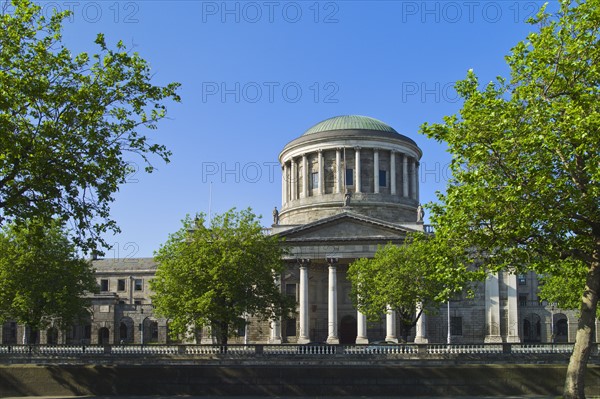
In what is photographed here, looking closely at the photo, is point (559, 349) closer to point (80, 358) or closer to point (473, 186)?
point (473, 186)

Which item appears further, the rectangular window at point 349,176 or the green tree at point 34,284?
the rectangular window at point 349,176

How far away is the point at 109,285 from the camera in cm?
8812

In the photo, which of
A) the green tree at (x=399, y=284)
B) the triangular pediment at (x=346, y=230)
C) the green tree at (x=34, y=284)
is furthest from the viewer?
the triangular pediment at (x=346, y=230)

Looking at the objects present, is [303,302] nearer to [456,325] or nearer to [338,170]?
[456,325]

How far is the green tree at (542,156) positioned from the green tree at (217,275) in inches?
812

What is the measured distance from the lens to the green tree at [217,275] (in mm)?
41656

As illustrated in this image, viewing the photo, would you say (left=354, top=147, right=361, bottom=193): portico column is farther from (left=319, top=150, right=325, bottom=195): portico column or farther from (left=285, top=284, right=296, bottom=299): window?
(left=285, top=284, right=296, bottom=299): window

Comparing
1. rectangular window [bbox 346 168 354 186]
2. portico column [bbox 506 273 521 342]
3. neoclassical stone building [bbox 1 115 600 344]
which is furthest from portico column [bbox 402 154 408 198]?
portico column [bbox 506 273 521 342]

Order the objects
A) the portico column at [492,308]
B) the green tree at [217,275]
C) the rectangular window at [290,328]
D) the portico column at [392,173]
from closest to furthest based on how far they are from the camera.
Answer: the green tree at [217,275]
the portico column at [492,308]
the rectangular window at [290,328]
the portico column at [392,173]

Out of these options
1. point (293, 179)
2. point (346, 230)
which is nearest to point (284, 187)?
point (293, 179)

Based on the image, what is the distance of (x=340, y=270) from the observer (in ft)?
220

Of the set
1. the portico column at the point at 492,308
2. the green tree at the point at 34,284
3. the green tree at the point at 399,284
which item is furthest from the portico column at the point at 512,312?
the green tree at the point at 34,284

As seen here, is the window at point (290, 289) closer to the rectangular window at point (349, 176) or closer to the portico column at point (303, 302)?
the portico column at point (303, 302)

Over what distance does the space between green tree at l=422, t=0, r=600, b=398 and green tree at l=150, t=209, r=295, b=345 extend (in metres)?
20.6
